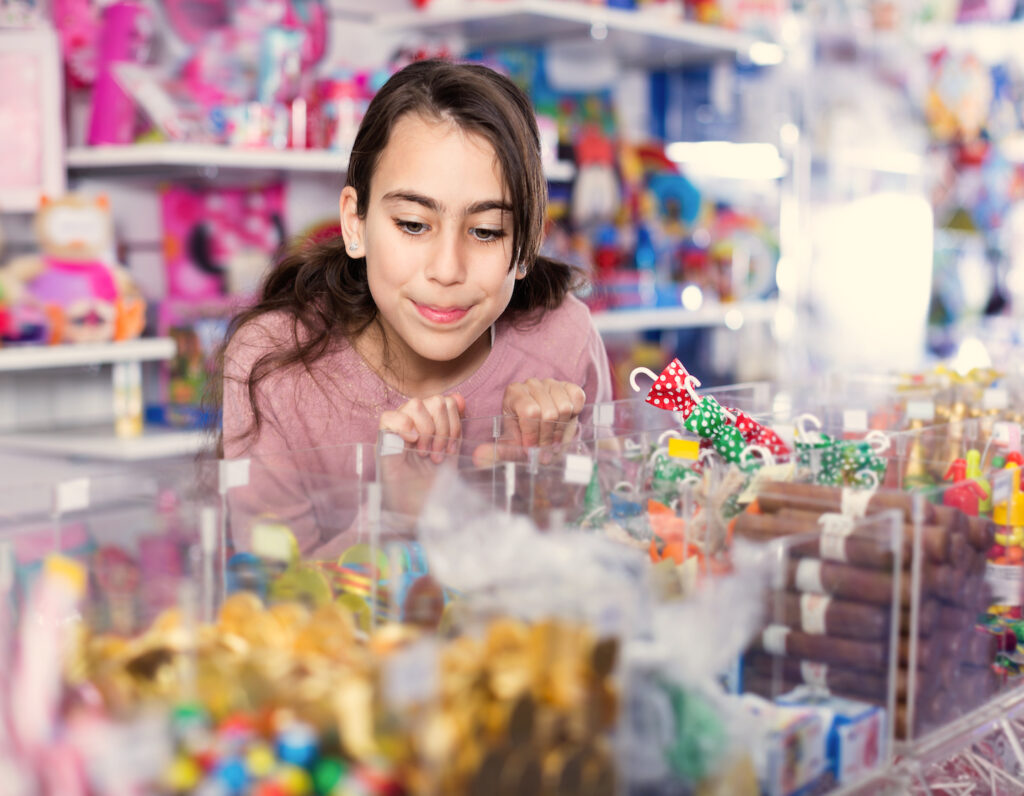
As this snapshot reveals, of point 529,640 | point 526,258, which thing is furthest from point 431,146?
point 529,640

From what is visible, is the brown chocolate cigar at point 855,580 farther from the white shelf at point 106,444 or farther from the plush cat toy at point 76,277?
the plush cat toy at point 76,277

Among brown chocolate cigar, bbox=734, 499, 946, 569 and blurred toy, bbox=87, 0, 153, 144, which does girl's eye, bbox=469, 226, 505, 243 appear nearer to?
brown chocolate cigar, bbox=734, 499, 946, 569

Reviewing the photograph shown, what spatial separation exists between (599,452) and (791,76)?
10.1 ft

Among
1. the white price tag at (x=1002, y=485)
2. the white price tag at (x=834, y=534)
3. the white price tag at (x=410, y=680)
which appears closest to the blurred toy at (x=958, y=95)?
the white price tag at (x=1002, y=485)

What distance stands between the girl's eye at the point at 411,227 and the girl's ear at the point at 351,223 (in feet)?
0.42

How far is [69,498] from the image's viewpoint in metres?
0.78

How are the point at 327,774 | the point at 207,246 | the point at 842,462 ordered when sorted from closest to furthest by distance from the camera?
the point at 327,774 < the point at 842,462 < the point at 207,246

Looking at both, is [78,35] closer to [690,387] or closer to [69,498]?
[690,387]

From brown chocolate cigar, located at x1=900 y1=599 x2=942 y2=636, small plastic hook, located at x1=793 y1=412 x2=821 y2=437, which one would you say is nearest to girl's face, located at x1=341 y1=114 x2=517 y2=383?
small plastic hook, located at x1=793 y1=412 x2=821 y2=437

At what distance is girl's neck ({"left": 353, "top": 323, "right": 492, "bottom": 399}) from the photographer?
141 cm

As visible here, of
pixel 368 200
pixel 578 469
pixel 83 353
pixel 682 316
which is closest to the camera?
pixel 578 469

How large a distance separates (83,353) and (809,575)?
1.73 metres

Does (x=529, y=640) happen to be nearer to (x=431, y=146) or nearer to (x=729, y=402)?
(x=431, y=146)

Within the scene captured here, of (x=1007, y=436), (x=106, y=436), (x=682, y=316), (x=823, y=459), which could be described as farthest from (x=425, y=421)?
(x=682, y=316)
